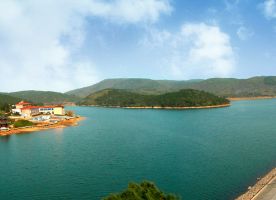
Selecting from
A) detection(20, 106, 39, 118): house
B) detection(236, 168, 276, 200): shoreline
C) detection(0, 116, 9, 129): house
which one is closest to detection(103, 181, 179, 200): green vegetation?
detection(236, 168, 276, 200): shoreline

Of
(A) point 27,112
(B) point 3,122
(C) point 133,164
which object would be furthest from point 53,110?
(C) point 133,164

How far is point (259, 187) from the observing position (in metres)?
36.9

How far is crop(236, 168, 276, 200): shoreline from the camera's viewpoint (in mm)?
33906

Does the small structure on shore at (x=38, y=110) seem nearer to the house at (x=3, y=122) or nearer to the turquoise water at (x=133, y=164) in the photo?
the house at (x=3, y=122)

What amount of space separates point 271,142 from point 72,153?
1722 inches

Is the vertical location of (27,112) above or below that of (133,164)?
above

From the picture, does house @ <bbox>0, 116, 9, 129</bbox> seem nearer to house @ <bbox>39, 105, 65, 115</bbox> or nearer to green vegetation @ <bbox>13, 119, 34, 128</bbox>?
green vegetation @ <bbox>13, 119, 34, 128</bbox>

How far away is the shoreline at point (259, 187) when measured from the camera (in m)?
33.9

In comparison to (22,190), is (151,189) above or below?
above

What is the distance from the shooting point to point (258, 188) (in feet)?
120

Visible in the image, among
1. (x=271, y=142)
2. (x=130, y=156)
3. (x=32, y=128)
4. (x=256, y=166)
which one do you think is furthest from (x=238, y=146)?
(x=32, y=128)

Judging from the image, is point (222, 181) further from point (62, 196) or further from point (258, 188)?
point (62, 196)

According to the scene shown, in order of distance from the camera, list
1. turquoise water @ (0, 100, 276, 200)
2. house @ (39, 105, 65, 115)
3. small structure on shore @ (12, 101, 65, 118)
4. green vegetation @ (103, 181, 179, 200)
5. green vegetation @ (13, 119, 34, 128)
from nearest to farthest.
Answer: green vegetation @ (103, 181, 179, 200) < turquoise water @ (0, 100, 276, 200) < green vegetation @ (13, 119, 34, 128) < small structure on shore @ (12, 101, 65, 118) < house @ (39, 105, 65, 115)

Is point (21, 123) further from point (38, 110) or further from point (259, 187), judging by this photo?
point (259, 187)
